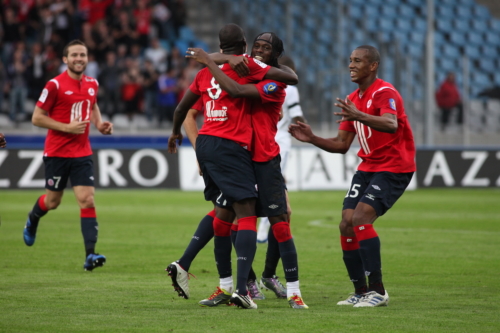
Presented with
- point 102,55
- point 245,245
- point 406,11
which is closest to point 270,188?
point 245,245

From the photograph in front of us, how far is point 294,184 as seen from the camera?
1978 cm

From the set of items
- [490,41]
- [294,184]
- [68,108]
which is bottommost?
[294,184]

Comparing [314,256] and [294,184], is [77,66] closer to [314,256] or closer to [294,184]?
[314,256]

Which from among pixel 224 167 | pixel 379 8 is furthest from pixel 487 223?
pixel 379 8

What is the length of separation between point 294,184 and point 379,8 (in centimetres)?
1036

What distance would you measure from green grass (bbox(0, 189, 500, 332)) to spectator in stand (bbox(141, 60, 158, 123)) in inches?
232

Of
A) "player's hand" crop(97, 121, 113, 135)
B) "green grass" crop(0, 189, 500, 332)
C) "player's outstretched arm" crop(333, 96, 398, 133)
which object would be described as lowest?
"green grass" crop(0, 189, 500, 332)

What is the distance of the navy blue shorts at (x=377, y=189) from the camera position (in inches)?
253

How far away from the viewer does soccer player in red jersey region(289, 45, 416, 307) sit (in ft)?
20.9

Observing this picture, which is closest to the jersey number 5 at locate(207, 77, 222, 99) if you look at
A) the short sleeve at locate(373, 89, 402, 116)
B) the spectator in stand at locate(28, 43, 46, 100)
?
the short sleeve at locate(373, 89, 402, 116)

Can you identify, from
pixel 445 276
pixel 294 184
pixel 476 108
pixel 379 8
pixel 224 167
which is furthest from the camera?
pixel 379 8

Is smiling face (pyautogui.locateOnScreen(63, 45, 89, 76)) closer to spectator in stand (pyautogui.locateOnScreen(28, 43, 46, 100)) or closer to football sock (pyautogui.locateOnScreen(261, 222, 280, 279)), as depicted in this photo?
football sock (pyautogui.locateOnScreen(261, 222, 280, 279))

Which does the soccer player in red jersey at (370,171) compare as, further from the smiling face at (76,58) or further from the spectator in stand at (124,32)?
the spectator in stand at (124,32)

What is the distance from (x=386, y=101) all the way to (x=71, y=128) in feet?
12.6
